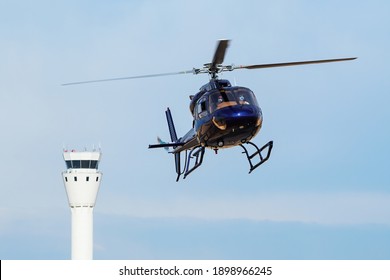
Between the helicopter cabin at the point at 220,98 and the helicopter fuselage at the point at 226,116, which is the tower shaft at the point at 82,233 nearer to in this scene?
the helicopter cabin at the point at 220,98

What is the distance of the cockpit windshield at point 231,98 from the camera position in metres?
45.9

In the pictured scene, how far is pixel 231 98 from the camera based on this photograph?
4609 cm

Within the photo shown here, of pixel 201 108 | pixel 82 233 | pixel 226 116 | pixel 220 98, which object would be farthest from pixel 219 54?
pixel 82 233

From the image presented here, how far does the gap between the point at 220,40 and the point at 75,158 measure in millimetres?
82791

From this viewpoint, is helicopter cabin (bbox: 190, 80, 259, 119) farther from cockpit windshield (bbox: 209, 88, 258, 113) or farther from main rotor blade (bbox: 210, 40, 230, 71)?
main rotor blade (bbox: 210, 40, 230, 71)

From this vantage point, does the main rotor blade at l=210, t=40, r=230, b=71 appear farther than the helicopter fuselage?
No

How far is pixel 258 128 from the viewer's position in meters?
45.8

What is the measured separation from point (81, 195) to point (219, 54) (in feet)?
257

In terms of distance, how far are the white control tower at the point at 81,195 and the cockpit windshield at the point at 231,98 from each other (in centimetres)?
7710

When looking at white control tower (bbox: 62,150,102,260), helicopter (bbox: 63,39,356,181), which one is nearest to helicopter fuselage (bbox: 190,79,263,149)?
helicopter (bbox: 63,39,356,181)

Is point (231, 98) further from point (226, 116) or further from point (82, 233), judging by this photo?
point (82, 233)

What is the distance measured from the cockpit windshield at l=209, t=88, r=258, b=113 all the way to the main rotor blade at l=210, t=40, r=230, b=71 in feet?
4.71

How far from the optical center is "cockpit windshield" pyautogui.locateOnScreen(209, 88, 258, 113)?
151 ft
